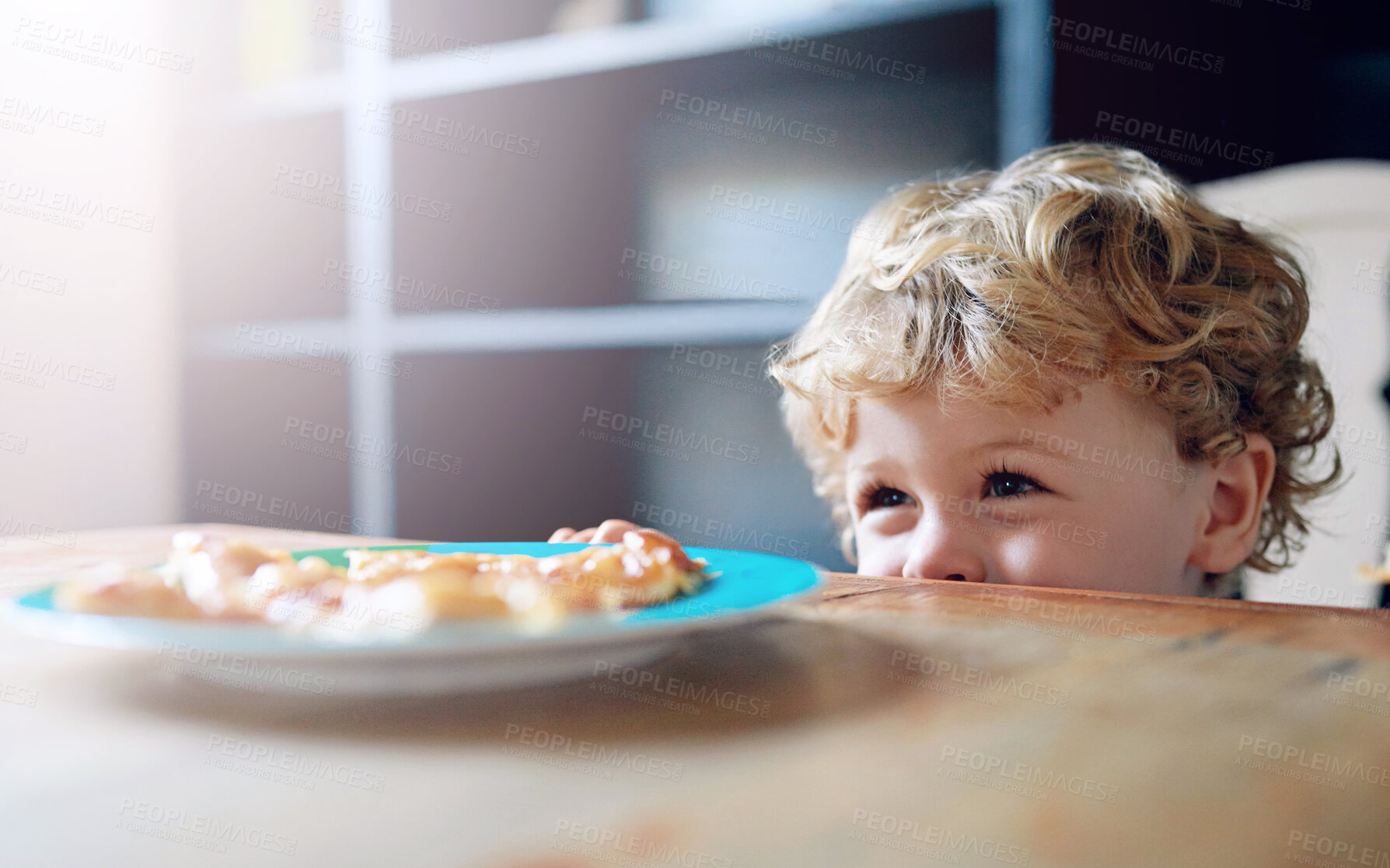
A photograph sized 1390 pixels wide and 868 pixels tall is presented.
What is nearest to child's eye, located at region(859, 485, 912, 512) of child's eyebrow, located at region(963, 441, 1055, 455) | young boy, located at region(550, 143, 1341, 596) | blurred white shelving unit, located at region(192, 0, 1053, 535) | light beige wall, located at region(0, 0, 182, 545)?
young boy, located at region(550, 143, 1341, 596)

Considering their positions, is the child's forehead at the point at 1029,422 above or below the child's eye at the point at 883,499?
above

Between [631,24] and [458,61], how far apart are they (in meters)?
0.45

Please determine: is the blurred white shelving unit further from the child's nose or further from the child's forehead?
the child's nose

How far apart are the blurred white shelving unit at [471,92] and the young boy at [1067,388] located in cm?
57

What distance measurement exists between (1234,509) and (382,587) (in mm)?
1012

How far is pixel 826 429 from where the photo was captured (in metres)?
1.23

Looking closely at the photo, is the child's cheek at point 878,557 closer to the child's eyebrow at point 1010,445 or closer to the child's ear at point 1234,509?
the child's eyebrow at point 1010,445

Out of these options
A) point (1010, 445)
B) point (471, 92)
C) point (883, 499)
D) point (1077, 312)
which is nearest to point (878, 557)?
point (883, 499)

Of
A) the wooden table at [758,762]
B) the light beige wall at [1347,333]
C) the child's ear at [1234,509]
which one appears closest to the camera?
the wooden table at [758,762]

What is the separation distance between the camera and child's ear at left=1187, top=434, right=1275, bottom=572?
3.62ft

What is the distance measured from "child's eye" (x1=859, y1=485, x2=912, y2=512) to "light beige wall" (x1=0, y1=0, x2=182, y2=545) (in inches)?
89.8

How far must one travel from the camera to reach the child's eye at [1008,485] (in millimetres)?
1045

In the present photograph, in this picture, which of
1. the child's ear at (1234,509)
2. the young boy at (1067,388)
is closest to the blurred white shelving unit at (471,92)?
the young boy at (1067,388)

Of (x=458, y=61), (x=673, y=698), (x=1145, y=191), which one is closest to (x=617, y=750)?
(x=673, y=698)
